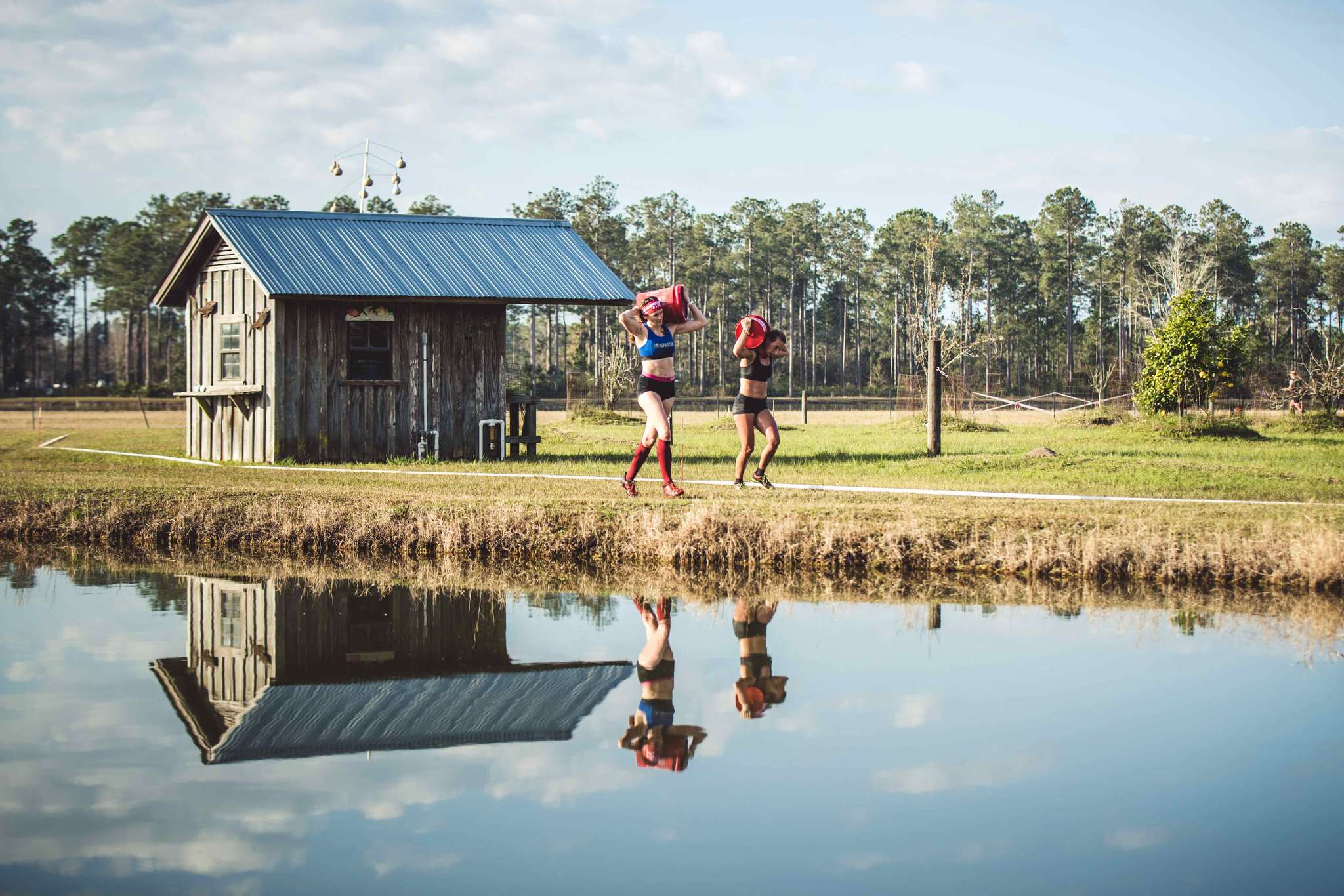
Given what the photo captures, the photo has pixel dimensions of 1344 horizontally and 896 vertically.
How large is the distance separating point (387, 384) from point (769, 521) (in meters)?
12.8

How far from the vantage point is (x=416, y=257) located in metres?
26.3

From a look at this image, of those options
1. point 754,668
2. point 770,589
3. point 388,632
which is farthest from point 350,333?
point 754,668

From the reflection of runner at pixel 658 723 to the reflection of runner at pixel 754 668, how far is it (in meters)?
0.51

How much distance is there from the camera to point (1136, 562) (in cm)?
1325

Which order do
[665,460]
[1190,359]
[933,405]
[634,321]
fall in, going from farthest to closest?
[1190,359] → [933,405] → [665,460] → [634,321]

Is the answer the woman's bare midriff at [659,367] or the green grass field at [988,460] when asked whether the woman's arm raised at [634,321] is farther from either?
the green grass field at [988,460]

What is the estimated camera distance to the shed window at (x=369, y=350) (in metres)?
25.2

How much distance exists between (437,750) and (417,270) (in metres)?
18.8

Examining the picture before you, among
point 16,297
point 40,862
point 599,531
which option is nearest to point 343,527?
point 599,531

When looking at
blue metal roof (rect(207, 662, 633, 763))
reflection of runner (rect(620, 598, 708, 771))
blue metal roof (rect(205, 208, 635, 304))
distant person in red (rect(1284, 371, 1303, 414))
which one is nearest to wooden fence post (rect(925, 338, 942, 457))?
blue metal roof (rect(205, 208, 635, 304))

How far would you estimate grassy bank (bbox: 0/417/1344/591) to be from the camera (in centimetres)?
1338

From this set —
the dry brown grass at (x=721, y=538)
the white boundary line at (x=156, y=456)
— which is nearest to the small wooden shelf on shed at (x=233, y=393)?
the white boundary line at (x=156, y=456)

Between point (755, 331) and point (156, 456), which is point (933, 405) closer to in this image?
point (755, 331)

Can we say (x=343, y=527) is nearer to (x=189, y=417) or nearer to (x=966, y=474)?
(x=966, y=474)
